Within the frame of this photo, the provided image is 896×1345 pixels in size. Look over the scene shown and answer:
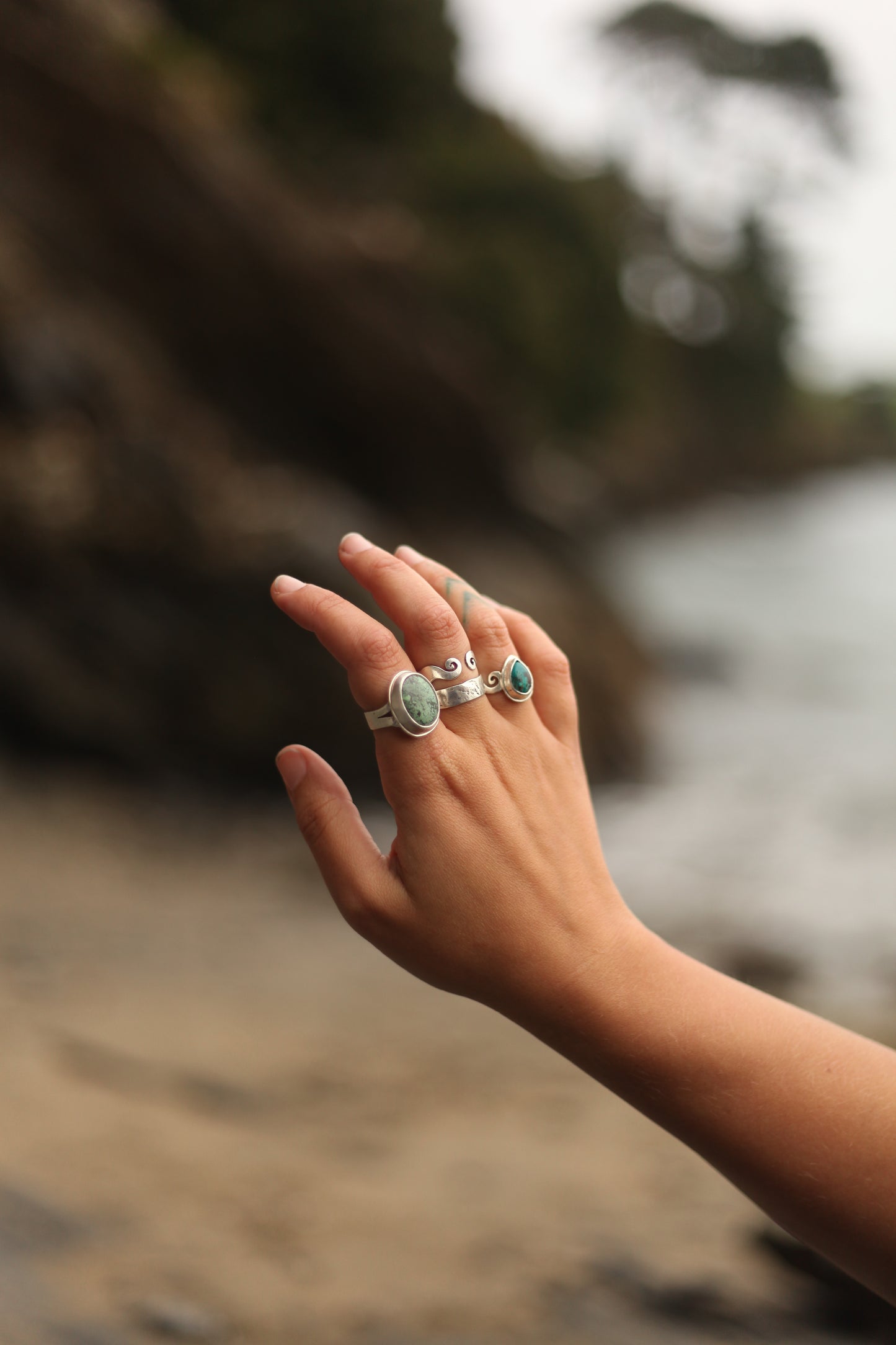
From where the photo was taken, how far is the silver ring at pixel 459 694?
1.16 metres

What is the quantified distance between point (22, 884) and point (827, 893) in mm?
3384

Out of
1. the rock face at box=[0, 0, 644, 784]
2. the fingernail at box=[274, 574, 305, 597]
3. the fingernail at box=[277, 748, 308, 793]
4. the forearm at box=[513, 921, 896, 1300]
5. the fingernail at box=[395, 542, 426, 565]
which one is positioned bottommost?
the forearm at box=[513, 921, 896, 1300]

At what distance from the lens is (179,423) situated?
5395 mm

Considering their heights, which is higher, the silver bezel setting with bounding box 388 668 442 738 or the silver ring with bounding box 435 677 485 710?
the silver ring with bounding box 435 677 485 710

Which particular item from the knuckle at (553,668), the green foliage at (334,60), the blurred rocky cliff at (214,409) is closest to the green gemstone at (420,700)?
the knuckle at (553,668)

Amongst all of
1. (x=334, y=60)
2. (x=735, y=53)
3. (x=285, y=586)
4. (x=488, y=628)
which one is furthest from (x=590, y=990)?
(x=334, y=60)

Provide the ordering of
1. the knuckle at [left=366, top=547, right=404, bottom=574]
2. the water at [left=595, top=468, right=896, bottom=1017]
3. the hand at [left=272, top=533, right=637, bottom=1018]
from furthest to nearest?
the water at [left=595, top=468, right=896, bottom=1017] < the knuckle at [left=366, top=547, right=404, bottom=574] < the hand at [left=272, top=533, right=637, bottom=1018]

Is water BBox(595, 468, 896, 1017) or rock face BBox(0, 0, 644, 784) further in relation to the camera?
rock face BBox(0, 0, 644, 784)

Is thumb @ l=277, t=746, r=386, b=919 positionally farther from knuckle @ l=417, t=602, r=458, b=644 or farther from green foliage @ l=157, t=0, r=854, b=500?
green foliage @ l=157, t=0, r=854, b=500

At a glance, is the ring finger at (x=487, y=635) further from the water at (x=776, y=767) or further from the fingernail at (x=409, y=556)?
the water at (x=776, y=767)

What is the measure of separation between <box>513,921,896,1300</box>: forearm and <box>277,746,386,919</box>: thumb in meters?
0.22

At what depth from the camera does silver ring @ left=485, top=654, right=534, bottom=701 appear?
123 centimetres

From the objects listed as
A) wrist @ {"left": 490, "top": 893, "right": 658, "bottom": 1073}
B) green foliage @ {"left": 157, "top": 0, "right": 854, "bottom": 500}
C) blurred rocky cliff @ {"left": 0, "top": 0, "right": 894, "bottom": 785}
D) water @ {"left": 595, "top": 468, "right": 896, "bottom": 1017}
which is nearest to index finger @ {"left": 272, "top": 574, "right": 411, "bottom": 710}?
wrist @ {"left": 490, "top": 893, "right": 658, "bottom": 1073}

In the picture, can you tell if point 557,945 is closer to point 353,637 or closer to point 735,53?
point 353,637
